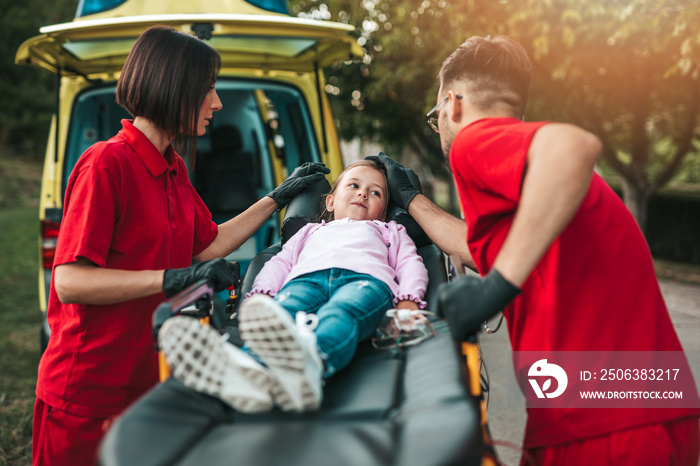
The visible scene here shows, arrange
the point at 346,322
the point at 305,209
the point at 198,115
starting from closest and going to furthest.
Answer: the point at 346,322, the point at 198,115, the point at 305,209

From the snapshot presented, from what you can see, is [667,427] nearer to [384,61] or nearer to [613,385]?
[613,385]

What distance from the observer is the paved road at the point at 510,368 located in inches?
137

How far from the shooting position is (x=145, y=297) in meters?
2.18

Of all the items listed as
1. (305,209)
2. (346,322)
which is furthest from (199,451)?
(305,209)

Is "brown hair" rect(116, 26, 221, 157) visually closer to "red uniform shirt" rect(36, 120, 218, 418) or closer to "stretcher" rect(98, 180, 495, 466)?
"red uniform shirt" rect(36, 120, 218, 418)

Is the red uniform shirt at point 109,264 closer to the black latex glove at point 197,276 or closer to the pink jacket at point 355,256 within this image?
the black latex glove at point 197,276

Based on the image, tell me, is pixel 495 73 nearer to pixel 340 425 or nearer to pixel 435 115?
pixel 435 115

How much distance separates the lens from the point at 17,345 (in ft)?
16.8

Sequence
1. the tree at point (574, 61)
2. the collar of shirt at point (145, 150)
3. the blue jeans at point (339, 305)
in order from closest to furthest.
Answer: the blue jeans at point (339, 305) → the collar of shirt at point (145, 150) → the tree at point (574, 61)

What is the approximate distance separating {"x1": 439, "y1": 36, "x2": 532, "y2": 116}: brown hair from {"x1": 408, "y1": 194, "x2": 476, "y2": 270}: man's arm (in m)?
0.78

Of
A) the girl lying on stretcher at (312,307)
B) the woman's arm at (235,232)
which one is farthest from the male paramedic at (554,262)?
the woman's arm at (235,232)

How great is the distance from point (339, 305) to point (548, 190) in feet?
3.36

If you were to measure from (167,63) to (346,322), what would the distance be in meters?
1.17

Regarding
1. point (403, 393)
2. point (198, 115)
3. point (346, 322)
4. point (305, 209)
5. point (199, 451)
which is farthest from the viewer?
point (305, 209)
